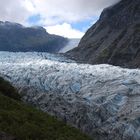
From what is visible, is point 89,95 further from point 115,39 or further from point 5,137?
point 115,39

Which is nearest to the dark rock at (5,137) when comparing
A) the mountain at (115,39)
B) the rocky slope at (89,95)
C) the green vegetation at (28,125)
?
the green vegetation at (28,125)

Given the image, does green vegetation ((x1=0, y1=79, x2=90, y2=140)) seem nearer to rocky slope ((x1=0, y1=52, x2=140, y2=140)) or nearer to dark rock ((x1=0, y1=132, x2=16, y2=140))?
dark rock ((x1=0, y1=132, x2=16, y2=140))

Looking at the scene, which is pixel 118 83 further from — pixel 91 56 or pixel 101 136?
pixel 91 56

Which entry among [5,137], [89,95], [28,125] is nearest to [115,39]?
[89,95]

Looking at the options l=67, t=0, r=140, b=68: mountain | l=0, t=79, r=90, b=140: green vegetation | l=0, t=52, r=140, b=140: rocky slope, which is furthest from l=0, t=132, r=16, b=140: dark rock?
l=67, t=0, r=140, b=68: mountain

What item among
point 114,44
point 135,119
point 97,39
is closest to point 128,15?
point 97,39

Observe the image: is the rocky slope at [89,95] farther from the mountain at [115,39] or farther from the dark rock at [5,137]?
the mountain at [115,39]
